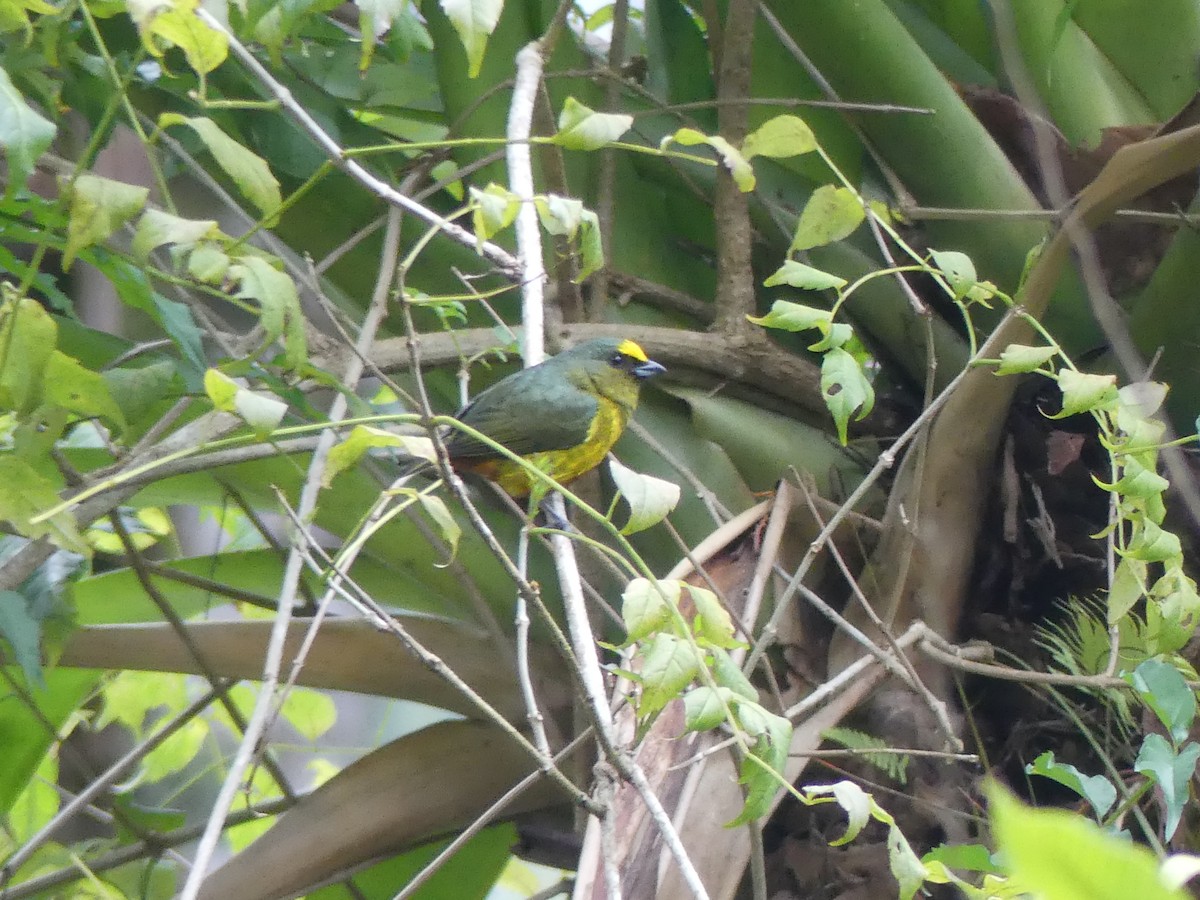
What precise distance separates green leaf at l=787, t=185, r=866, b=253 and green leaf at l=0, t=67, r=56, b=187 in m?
0.51

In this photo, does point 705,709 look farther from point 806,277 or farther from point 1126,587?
point 1126,587

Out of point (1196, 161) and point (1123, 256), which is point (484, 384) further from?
point (1196, 161)

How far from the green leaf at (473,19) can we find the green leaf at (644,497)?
28 centimetres

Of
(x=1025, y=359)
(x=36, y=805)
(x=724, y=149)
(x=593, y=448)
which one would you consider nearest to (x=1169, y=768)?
(x=1025, y=359)

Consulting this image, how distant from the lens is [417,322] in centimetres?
150

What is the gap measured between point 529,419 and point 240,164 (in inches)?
43.5

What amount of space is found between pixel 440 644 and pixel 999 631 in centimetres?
62

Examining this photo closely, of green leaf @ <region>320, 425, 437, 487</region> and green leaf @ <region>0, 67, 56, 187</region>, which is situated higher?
green leaf @ <region>0, 67, 56, 187</region>

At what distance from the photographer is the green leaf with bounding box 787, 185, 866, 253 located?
0.87 m

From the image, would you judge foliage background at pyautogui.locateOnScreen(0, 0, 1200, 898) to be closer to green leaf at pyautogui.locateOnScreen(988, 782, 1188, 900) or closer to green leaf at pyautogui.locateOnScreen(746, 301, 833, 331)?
green leaf at pyautogui.locateOnScreen(746, 301, 833, 331)

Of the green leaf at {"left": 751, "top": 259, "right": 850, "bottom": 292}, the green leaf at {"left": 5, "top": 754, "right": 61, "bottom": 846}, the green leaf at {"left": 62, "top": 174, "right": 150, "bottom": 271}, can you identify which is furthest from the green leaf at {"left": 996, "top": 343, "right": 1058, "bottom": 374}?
the green leaf at {"left": 5, "top": 754, "right": 61, "bottom": 846}

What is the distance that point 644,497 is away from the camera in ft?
2.13

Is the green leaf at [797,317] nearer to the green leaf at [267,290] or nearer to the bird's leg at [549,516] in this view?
the bird's leg at [549,516]

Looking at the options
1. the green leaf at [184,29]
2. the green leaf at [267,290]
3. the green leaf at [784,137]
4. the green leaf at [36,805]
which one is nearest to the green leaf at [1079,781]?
the green leaf at [784,137]
